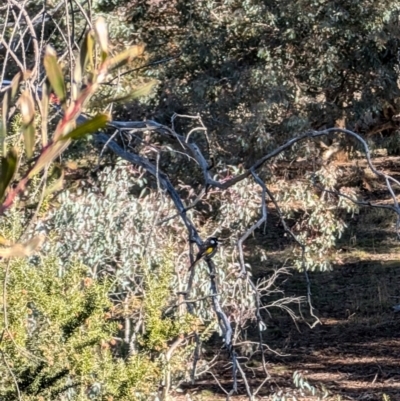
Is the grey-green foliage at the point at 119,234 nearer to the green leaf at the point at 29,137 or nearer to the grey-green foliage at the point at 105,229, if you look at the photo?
the grey-green foliage at the point at 105,229

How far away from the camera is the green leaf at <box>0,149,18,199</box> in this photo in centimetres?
114

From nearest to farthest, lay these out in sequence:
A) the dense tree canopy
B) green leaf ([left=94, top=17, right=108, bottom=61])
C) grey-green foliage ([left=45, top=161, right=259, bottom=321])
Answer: green leaf ([left=94, top=17, right=108, bottom=61])
the dense tree canopy
grey-green foliage ([left=45, top=161, right=259, bottom=321])

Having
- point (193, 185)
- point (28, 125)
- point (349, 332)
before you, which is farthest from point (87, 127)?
point (349, 332)

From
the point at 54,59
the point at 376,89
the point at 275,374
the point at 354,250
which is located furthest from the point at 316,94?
the point at 54,59

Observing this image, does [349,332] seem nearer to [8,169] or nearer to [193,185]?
[193,185]

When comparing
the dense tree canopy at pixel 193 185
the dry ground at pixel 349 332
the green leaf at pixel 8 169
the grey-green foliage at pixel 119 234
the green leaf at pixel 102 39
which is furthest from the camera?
the dry ground at pixel 349 332

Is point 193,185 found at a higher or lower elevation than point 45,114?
lower

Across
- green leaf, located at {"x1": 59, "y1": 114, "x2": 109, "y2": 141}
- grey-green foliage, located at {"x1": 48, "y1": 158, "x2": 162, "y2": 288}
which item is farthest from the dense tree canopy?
green leaf, located at {"x1": 59, "y1": 114, "x2": 109, "y2": 141}

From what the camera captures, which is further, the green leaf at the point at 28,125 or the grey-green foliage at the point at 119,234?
the grey-green foliage at the point at 119,234

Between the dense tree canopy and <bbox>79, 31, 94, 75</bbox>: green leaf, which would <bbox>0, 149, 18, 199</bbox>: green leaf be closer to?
<bbox>79, 31, 94, 75</bbox>: green leaf

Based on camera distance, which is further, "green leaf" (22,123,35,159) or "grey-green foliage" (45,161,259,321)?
"grey-green foliage" (45,161,259,321)

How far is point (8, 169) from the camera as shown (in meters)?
1.15

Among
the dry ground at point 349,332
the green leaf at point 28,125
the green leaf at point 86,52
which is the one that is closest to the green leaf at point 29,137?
the green leaf at point 28,125

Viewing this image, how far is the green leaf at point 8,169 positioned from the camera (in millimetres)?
1139
